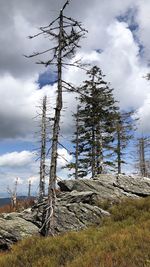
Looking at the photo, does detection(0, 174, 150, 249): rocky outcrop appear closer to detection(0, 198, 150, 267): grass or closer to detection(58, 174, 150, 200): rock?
detection(58, 174, 150, 200): rock

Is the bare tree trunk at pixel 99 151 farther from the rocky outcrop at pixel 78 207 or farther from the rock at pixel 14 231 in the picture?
the rock at pixel 14 231

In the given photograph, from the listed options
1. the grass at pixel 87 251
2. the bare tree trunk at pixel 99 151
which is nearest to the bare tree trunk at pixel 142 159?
the bare tree trunk at pixel 99 151

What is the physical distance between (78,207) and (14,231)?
3506mm

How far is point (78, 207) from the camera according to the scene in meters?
15.9

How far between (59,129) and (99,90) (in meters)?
19.5

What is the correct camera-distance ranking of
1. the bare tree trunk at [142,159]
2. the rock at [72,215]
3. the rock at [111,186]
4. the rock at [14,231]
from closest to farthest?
the rock at [14,231]
the rock at [72,215]
the rock at [111,186]
the bare tree trunk at [142,159]

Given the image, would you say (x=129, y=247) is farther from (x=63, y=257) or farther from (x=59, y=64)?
(x=59, y=64)

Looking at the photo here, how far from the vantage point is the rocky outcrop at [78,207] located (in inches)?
561

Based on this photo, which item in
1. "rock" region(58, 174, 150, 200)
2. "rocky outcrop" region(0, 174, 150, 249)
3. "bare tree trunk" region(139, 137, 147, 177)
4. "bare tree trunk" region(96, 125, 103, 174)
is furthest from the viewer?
"bare tree trunk" region(139, 137, 147, 177)

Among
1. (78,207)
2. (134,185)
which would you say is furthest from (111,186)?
(78,207)

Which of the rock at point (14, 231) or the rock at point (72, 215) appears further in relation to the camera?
the rock at point (72, 215)

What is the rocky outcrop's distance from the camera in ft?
46.8

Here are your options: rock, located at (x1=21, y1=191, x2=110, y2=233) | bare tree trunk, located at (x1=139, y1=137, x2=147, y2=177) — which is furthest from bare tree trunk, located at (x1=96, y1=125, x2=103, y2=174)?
bare tree trunk, located at (x1=139, y1=137, x2=147, y2=177)

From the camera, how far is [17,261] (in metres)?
9.67
